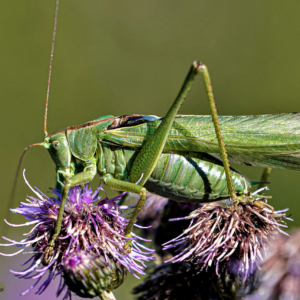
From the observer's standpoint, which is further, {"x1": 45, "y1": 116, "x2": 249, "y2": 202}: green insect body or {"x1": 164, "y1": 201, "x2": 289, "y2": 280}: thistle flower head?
{"x1": 45, "y1": 116, "x2": 249, "y2": 202}: green insect body

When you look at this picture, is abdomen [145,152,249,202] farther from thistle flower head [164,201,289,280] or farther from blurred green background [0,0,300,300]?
blurred green background [0,0,300,300]

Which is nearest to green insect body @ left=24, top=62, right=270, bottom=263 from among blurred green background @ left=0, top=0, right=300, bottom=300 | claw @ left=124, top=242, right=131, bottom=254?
claw @ left=124, top=242, right=131, bottom=254

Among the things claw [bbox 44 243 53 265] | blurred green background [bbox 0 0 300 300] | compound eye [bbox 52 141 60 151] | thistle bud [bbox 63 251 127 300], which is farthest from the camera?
blurred green background [bbox 0 0 300 300]

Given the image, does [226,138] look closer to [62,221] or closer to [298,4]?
[62,221]

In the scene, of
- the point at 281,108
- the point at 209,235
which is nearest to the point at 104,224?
the point at 209,235

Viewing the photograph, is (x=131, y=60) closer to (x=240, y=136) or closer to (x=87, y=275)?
(x=240, y=136)

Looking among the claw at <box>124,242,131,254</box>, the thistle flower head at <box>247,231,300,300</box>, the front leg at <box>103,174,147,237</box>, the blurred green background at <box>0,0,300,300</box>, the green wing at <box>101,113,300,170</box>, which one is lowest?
the thistle flower head at <box>247,231,300,300</box>
